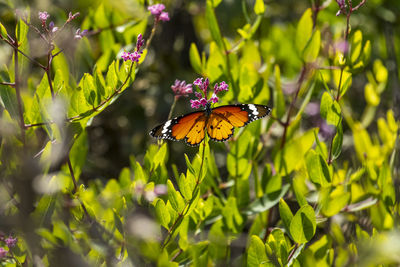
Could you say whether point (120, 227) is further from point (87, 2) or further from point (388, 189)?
point (87, 2)

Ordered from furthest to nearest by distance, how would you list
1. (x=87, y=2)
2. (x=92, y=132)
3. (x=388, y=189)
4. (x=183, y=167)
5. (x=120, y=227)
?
(x=92, y=132)
(x=183, y=167)
(x=87, y=2)
(x=388, y=189)
(x=120, y=227)

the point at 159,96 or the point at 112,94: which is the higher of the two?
the point at 112,94

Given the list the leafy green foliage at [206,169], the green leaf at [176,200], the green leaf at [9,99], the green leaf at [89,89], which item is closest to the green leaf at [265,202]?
the leafy green foliage at [206,169]

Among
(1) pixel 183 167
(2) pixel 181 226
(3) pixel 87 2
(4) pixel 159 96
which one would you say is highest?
(3) pixel 87 2

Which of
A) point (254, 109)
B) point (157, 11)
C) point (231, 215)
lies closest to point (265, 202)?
point (231, 215)

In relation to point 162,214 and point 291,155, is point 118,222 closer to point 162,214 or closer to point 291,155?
point 162,214

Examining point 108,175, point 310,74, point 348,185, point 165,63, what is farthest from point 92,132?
point 348,185
